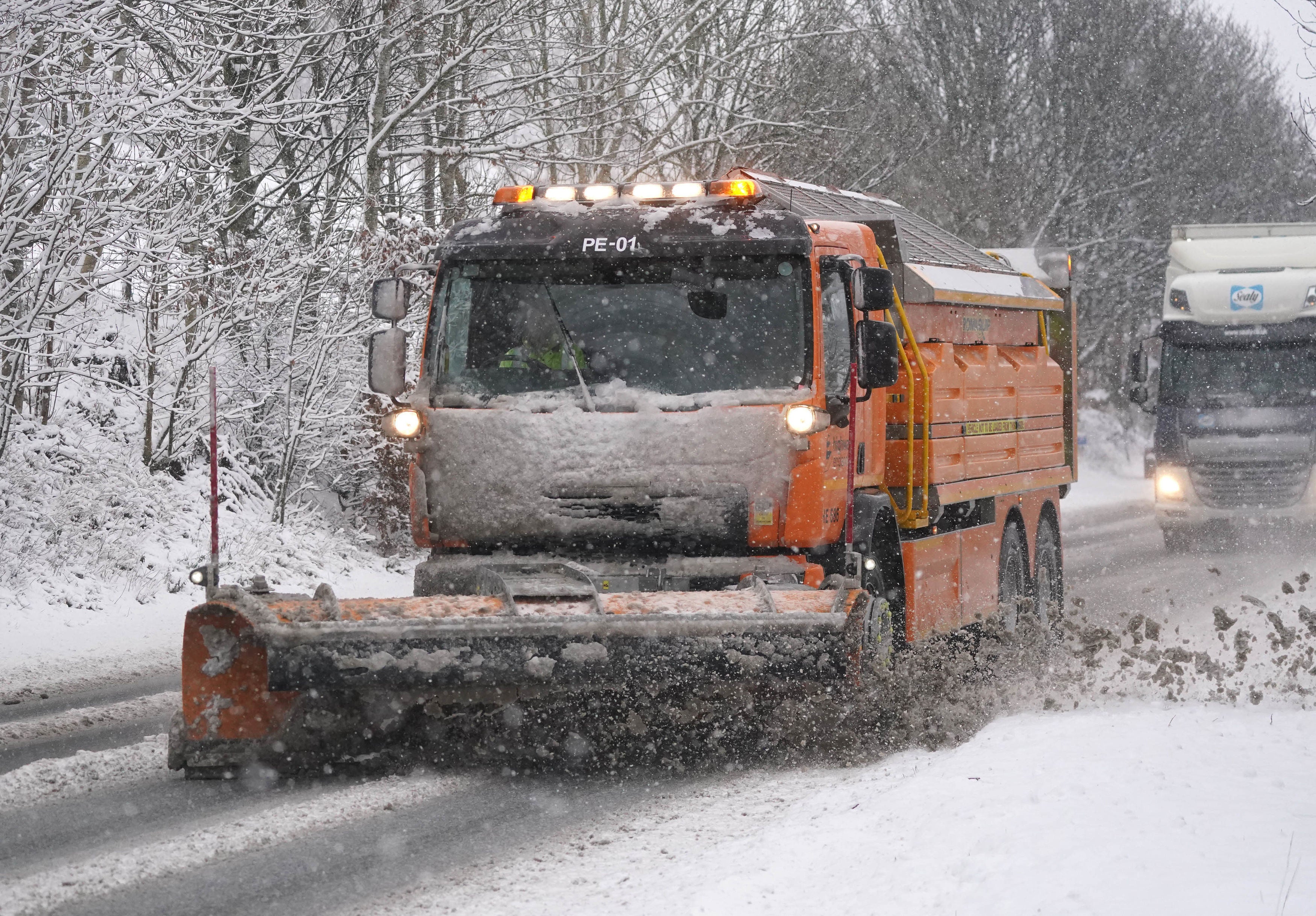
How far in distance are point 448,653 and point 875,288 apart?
9.45ft

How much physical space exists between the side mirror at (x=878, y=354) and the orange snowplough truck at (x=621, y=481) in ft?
0.04

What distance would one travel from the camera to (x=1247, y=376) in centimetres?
1884

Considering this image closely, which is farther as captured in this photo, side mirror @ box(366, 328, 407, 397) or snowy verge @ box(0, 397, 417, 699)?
snowy verge @ box(0, 397, 417, 699)

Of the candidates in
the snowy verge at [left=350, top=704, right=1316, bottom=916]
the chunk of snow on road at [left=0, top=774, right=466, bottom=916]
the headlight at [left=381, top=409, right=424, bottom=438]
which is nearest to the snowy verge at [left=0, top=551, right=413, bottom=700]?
the headlight at [left=381, top=409, right=424, bottom=438]

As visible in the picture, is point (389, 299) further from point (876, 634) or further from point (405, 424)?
point (876, 634)

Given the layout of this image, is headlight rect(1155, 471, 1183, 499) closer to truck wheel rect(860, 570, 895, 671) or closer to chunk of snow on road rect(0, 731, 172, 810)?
truck wheel rect(860, 570, 895, 671)

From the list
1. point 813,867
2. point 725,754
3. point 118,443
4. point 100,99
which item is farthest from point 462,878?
point 118,443

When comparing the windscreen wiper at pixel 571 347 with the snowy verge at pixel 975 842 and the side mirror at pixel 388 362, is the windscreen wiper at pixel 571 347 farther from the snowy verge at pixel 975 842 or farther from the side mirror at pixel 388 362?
the snowy verge at pixel 975 842

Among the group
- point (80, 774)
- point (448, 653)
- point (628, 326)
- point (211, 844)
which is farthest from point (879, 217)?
point (211, 844)

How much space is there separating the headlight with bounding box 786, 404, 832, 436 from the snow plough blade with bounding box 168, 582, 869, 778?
981 mm

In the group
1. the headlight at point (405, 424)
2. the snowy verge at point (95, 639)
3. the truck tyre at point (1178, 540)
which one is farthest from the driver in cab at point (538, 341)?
the truck tyre at point (1178, 540)

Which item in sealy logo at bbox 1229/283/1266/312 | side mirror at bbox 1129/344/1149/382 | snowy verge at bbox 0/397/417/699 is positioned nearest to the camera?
snowy verge at bbox 0/397/417/699

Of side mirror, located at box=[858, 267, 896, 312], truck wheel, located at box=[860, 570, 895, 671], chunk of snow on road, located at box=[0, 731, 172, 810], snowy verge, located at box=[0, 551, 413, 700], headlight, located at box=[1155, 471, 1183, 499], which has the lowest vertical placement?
snowy verge, located at box=[0, 551, 413, 700]

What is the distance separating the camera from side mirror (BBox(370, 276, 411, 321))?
8047mm
